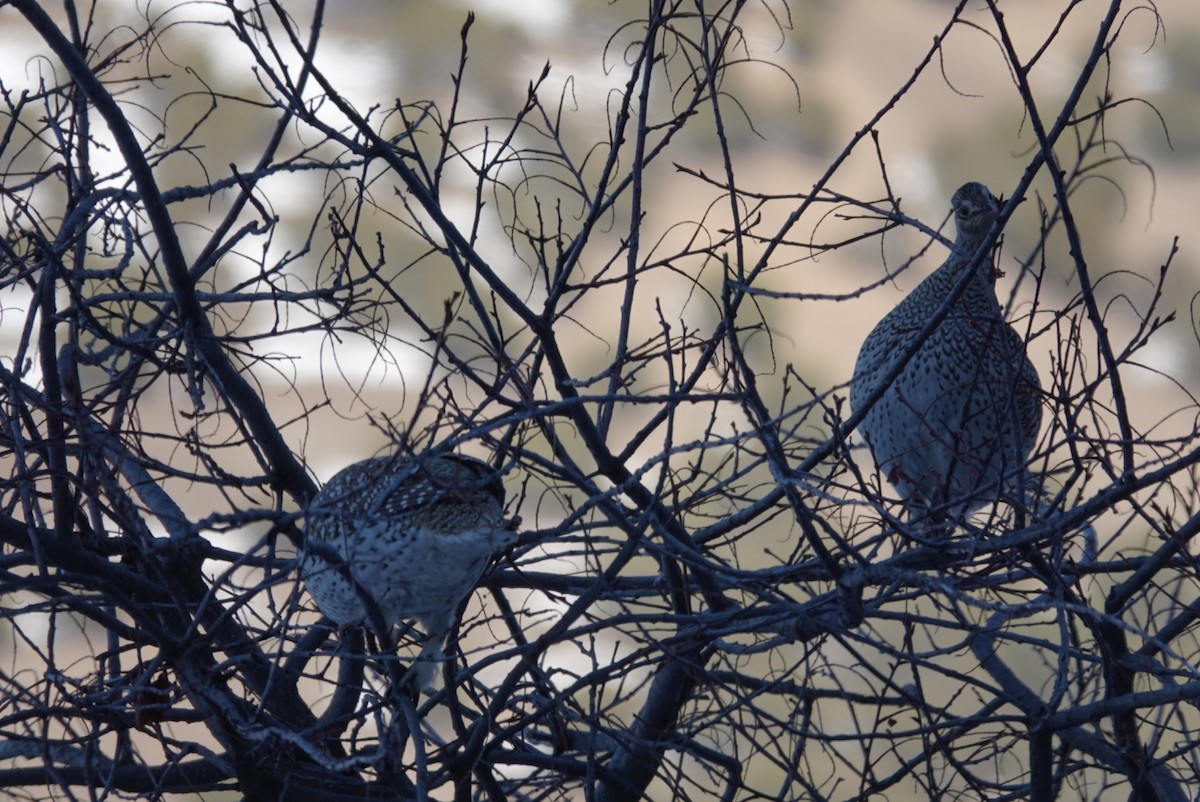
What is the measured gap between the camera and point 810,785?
2762 millimetres

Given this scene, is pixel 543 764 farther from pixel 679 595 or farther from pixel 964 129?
pixel 964 129

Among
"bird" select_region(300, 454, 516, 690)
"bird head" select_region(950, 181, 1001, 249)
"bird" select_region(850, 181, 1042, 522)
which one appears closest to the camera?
"bird" select_region(300, 454, 516, 690)

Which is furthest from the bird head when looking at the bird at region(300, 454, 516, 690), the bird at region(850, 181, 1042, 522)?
the bird at region(300, 454, 516, 690)

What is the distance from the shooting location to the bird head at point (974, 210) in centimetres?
394

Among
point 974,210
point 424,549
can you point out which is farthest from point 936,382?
point 424,549

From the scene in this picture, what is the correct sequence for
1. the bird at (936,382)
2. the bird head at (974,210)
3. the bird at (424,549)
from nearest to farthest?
the bird at (424,549), the bird at (936,382), the bird head at (974,210)

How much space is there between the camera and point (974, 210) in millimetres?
3936

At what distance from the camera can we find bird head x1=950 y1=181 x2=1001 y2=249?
3936 mm

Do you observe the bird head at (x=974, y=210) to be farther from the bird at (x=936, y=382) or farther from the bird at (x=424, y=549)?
the bird at (x=424, y=549)

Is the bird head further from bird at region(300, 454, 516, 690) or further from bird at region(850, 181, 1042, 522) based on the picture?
bird at region(300, 454, 516, 690)

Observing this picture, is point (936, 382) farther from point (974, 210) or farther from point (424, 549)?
point (424, 549)

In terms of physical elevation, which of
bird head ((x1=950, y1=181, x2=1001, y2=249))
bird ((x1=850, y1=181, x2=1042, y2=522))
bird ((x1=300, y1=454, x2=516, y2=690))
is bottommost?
bird ((x1=300, y1=454, x2=516, y2=690))

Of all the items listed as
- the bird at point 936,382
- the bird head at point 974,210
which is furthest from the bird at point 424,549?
the bird head at point 974,210

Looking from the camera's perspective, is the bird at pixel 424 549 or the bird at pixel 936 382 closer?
the bird at pixel 424 549
